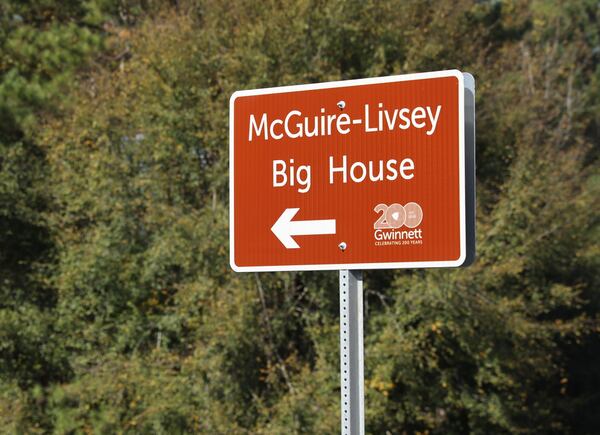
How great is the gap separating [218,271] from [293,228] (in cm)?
959

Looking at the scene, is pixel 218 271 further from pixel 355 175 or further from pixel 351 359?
pixel 351 359

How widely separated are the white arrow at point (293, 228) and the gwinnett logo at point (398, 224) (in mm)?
157

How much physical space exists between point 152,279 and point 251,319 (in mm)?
1582

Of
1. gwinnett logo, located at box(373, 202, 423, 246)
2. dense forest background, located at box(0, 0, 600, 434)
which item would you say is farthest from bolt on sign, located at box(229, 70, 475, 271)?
dense forest background, located at box(0, 0, 600, 434)

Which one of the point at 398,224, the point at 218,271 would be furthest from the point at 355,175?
the point at 218,271

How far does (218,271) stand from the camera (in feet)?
42.6

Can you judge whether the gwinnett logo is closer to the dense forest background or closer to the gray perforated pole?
the gray perforated pole

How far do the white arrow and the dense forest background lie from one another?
8.71m

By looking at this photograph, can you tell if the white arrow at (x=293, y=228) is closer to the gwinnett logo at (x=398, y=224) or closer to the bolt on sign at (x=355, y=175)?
the bolt on sign at (x=355, y=175)

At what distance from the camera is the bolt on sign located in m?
3.28

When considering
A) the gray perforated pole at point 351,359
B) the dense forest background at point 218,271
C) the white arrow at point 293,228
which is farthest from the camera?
the dense forest background at point 218,271

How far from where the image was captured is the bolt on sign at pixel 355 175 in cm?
328

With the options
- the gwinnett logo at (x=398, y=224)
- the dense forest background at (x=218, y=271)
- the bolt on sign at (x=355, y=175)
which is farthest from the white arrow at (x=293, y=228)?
the dense forest background at (x=218, y=271)

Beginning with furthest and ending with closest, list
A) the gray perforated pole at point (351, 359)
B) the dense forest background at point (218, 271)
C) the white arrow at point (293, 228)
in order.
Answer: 1. the dense forest background at point (218, 271)
2. the white arrow at point (293, 228)
3. the gray perforated pole at point (351, 359)
